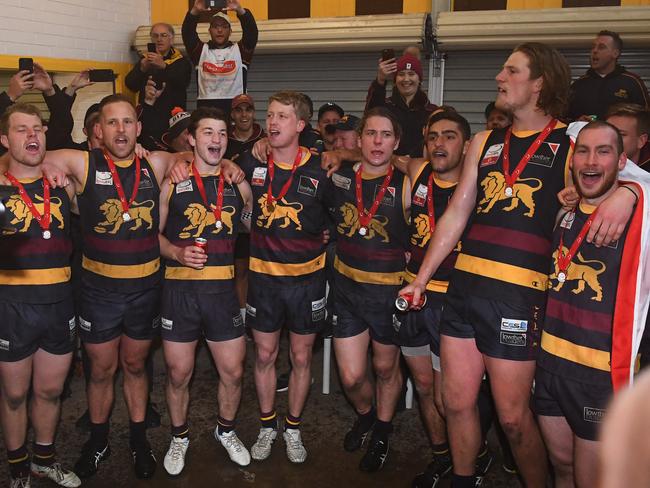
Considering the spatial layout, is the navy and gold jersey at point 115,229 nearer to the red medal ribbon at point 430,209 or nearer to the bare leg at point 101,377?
the bare leg at point 101,377

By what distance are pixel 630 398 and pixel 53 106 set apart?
4678 millimetres

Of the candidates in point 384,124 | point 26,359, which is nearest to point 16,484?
point 26,359

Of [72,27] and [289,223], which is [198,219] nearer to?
[289,223]

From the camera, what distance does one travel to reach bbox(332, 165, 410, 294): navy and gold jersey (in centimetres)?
378

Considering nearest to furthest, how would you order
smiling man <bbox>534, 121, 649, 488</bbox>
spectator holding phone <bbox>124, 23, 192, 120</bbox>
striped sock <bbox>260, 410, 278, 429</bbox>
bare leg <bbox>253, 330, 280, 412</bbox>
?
1. smiling man <bbox>534, 121, 649, 488</bbox>
2. bare leg <bbox>253, 330, 280, 412</bbox>
3. striped sock <bbox>260, 410, 278, 429</bbox>
4. spectator holding phone <bbox>124, 23, 192, 120</bbox>

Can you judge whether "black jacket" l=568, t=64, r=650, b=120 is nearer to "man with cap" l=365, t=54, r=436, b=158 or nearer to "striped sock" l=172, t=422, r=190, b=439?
"man with cap" l=365, t=54, r=436, b=158

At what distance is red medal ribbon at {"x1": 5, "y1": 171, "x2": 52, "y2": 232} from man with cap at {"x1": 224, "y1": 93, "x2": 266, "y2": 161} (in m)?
2.14

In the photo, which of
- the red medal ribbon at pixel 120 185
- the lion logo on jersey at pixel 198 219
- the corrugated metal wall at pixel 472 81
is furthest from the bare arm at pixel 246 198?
the corrugated metal wall at pixel 472 81

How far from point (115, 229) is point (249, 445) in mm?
1609

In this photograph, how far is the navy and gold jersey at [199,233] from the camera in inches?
147

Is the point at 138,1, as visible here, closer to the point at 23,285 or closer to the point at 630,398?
the point at 23,285

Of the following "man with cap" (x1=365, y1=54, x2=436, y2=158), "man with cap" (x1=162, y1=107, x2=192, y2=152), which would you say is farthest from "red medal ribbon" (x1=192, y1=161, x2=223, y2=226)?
"man with cap" (x1=365, y1=54, x2=436, y2=158)

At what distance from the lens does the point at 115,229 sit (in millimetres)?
3668

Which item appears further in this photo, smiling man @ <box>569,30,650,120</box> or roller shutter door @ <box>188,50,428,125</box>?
roller shutter door @ <box>188,50,428,125</box>
